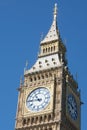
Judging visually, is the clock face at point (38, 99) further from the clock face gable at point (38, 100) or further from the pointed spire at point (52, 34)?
the pointed spire at point (52, 34)

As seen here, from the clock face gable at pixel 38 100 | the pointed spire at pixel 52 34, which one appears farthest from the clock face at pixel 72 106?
the pointed spire at pixel 52 34

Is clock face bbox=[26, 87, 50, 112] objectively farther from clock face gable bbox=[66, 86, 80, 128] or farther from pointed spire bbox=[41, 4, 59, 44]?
pointed spire bbox=[41, 4, 59, 44]

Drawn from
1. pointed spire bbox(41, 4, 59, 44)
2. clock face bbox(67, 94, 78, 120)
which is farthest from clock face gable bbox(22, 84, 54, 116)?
pointed spire bbox(41, 4, 59, 44)

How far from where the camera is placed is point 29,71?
80.4 metres

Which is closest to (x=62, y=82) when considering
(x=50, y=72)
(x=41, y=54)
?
(x=50, y=72)

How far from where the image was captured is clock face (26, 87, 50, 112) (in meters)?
74.7

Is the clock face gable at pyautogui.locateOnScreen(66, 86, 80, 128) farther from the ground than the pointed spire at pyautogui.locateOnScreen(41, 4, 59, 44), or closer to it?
closer to it

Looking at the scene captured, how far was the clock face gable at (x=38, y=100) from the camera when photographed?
74188 mm

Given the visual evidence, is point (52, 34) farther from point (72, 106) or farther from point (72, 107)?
point (72, 107)

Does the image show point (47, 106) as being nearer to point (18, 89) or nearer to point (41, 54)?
point (18, 89)

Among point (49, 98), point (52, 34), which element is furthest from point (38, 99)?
point (52, 34)

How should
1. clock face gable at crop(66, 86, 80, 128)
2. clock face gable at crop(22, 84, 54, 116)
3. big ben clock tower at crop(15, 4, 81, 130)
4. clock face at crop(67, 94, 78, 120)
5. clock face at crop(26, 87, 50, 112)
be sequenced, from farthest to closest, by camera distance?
1. clock face at crop(67, 94, 78, 120)
2. clock face gable at crop(66, 86, 80, 128)
3. clock face at crop(26, 87, 50, 112)
4. clock face gable at crop(22, 84, 54, 116)
5. big ben clock tower at crop(15, 4, 81, 130)

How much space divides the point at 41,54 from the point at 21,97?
9137 mm

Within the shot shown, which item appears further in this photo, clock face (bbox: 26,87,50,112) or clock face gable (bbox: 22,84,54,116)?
A: clock face (bbox: 26,87,50,112)
